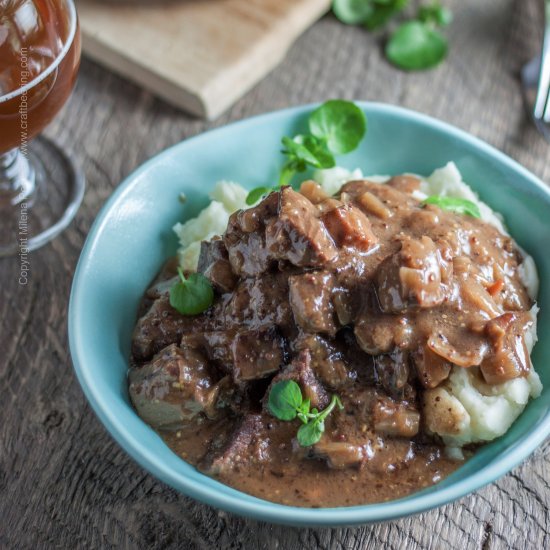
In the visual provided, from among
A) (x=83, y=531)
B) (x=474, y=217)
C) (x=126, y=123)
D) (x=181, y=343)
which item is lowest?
(x=83, y=531)

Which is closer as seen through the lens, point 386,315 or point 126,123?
point 386,315

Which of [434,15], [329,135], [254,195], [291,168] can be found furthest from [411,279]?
[434,15]

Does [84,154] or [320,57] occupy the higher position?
[320,57]

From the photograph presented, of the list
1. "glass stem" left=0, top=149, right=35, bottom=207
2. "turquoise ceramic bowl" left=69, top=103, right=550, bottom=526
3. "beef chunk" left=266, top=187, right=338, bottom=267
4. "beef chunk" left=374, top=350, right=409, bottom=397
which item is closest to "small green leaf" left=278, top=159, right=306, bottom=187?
"turquoise ceramic bowl" left=69, top=103, right=550, bottom=526

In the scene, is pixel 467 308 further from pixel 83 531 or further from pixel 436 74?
pixel 436 74

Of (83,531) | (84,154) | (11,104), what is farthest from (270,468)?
(84,154)

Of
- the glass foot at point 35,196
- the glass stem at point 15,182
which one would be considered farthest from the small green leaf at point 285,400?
the glass stem at point 15,182
